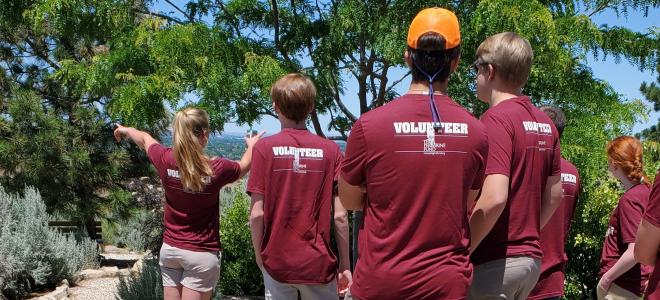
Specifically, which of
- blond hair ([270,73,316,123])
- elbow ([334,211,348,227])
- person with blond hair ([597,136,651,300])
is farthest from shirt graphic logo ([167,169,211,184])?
person with blond hair ([597,136,651,300])

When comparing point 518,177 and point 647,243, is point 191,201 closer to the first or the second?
point 518,177

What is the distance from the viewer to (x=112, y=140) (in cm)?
1182

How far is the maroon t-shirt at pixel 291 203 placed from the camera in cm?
362

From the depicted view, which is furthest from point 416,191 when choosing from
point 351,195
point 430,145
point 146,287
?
point 146,287

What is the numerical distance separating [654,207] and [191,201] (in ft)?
9.35

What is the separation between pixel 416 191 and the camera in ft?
8.11

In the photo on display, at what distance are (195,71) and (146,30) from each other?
637mm

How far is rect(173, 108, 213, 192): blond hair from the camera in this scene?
168 inches

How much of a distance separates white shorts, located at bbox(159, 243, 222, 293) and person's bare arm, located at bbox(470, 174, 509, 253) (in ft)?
7.49

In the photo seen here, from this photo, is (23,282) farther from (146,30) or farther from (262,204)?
(262,204)

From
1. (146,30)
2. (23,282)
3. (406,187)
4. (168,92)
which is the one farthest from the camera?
(23,282)

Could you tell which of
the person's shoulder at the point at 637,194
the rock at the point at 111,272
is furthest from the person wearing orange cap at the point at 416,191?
the rock at the point at 111,272

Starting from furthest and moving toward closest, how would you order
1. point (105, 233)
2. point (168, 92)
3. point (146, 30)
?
point (105, 233) < point (146, 30) < point (168, 92)

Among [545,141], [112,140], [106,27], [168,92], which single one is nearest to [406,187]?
[545,141]
